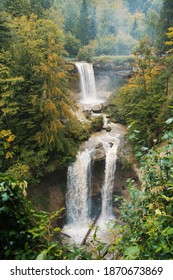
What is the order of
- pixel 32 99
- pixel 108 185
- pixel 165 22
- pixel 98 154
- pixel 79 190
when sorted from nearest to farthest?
pixel 32 99
pixel 79 190
pixel 98 154
pixel 108 185
pixel 165 22

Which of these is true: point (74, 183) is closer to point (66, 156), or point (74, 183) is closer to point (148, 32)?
point (66, 156)

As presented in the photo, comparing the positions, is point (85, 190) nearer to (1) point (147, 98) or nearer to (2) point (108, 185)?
(2) point (108, 185)

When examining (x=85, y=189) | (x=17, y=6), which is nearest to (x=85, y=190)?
(x=85, y=189)

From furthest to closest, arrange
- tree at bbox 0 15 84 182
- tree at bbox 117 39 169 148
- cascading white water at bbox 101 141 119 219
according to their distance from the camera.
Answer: cascading white water at bbox 101 141 119 219 < tree at bbox 117 39 169 148 < tree at bbox 0 15 84 182

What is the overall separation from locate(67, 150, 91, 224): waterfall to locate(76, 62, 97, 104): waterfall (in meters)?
10.8

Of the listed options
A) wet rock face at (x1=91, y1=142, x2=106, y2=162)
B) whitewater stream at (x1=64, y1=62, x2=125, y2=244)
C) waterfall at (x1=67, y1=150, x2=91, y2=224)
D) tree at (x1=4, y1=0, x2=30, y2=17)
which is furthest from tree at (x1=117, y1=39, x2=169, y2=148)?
tree at (x1=4, y1=0, x2=30, y2=17)

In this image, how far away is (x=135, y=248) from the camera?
164 cm

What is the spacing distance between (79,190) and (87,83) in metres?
13.5

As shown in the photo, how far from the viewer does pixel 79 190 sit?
11.1m

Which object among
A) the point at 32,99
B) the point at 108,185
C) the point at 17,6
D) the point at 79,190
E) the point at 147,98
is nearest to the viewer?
the point at 32,99

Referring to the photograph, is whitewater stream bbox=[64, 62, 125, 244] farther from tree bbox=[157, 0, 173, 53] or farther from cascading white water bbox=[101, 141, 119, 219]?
tree bbox=[157, 0, 173, 53]

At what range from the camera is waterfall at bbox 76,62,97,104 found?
21.0 m

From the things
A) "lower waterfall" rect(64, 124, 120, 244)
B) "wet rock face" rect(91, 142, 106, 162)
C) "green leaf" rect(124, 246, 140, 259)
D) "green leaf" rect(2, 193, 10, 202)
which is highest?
"green leaf" rect(2, 193, 10, 202)

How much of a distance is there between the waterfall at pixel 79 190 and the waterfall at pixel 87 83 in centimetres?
1085
